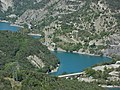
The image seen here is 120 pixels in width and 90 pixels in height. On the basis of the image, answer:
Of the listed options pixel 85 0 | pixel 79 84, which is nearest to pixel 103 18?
pixel 85 0

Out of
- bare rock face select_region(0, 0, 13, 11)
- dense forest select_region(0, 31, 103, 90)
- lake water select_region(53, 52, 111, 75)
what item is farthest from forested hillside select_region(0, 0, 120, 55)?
bare rock face select_region(0, 0, 13, 11)

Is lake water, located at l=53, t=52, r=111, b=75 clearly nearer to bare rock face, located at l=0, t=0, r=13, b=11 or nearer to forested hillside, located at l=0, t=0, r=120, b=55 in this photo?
forested hillside, located at l=0, t=0, r=120, b=55

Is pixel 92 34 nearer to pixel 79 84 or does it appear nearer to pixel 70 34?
pixel 70 34

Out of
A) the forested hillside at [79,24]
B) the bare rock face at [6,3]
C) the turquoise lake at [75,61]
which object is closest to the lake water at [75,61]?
the turquoise lake at [75,61]

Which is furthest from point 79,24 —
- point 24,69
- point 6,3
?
point 6,3

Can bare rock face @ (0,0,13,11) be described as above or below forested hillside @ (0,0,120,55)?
above

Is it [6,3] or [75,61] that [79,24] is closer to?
[75,61]

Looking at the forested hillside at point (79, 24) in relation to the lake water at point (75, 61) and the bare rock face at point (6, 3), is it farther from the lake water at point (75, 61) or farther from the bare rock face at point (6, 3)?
the bare rock face at point (6, 3)
